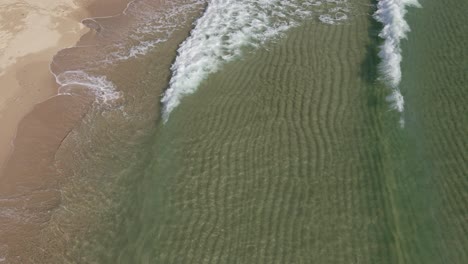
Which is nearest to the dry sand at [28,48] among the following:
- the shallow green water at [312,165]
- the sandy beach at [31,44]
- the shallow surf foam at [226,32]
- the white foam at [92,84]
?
the sandy beach at [31,44]

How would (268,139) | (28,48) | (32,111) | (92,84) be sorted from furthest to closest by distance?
(28,48) < (92,84) < (32,111) < (268,139)

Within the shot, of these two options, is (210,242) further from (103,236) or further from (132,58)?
(132,58)

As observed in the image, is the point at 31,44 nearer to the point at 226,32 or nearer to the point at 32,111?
the point at 32,111

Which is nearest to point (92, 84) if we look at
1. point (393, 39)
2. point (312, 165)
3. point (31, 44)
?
point (31, 44)

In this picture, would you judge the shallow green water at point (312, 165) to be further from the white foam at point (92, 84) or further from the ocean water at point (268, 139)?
the white foam at point (92, 84)

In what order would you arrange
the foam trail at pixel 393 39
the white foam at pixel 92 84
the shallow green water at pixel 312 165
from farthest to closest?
the white foam at pixel 92 84
the foam trail at pixel 393 39
the shallow green water at pixel 312 165

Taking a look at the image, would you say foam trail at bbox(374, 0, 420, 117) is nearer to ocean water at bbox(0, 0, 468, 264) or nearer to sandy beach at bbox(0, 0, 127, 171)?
ocean water at bbox(0, 0, 468, 264)

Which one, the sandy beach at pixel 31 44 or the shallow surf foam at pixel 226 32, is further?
the shallow surf foam at pixel 226 32
